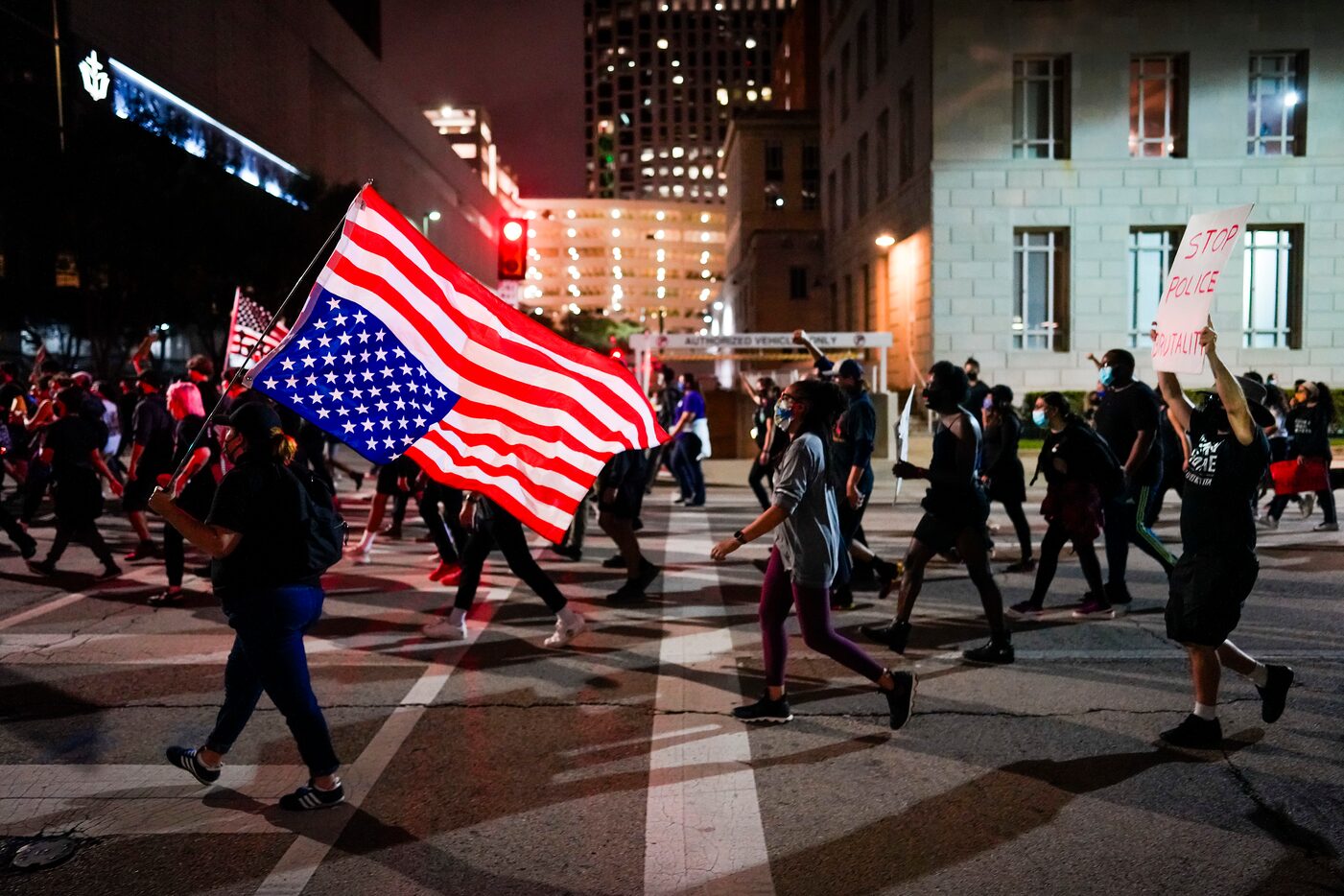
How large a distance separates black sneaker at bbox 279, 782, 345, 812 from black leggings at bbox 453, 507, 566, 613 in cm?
263

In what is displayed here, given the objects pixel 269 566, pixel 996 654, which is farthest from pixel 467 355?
pixel 996 654

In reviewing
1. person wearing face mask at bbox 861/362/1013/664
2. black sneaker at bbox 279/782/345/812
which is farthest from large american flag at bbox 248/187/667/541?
person wearing face mask at bbox 861/362/1013/664

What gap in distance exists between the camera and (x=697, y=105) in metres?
179

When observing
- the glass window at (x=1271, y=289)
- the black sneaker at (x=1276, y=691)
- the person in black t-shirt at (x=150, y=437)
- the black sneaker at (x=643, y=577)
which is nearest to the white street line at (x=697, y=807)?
the black sneaker at (x=643, y=577)

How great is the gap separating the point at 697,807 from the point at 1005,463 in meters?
6.18

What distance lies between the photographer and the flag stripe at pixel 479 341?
16.1 ft

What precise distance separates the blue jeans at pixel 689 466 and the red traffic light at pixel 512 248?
1497cm

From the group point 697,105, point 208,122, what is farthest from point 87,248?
point 697,105

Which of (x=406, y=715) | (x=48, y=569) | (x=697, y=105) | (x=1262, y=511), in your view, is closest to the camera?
(x=406, y=715)

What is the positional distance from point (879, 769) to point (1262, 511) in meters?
11.8

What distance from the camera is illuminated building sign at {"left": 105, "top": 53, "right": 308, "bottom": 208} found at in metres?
30.3

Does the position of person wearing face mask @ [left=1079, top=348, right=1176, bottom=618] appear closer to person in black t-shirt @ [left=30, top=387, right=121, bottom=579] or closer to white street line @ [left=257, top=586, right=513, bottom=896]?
white street line @ [left=257, top=586, right=513, bottom=896]

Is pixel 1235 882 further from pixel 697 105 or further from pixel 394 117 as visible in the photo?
pixel 697 105

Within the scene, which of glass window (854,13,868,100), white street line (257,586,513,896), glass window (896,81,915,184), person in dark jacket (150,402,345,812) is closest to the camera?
white street line (257,586,513,896)
